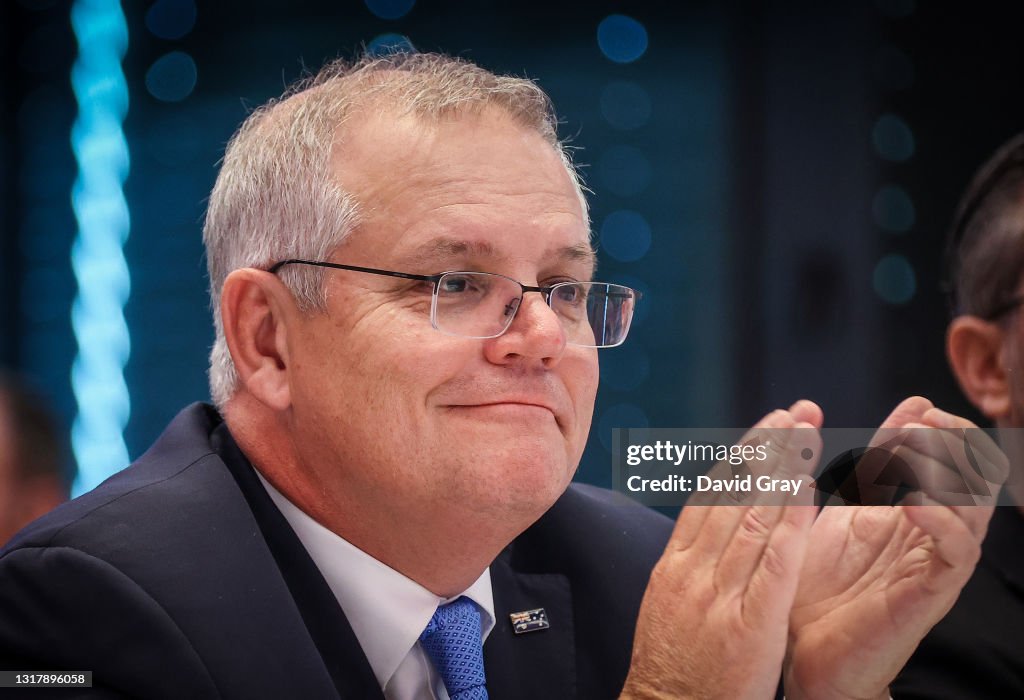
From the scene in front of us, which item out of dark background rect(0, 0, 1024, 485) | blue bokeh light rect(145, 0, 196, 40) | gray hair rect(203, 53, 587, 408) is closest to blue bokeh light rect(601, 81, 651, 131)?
dark background rect(0, 0, 1024, 485)

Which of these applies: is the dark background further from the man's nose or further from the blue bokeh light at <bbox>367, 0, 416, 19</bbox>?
the man's nose

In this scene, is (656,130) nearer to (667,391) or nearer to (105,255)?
(667,391)

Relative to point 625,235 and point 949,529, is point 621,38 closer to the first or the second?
point 625,235

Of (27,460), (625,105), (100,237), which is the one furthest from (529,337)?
(100,237)

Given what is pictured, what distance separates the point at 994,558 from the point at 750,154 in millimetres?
970

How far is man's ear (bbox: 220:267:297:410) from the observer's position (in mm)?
1370

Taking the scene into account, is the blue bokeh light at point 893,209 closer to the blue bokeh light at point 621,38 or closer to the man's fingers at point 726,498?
the blue bokeh light at point 621,38

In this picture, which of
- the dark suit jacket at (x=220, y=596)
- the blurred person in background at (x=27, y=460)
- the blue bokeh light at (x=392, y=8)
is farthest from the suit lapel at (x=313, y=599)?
the blue bokeh light at (x=392, y=8)

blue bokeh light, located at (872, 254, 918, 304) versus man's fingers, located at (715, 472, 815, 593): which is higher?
blue bokeh light, located at (872, 254, 918, 304)

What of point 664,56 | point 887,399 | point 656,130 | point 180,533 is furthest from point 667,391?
point 180,533

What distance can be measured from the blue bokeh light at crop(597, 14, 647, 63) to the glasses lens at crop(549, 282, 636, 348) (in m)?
0.66

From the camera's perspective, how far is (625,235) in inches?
69.6

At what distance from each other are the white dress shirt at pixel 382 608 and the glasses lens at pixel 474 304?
1.17 ft

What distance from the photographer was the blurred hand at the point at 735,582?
1.12 metres
